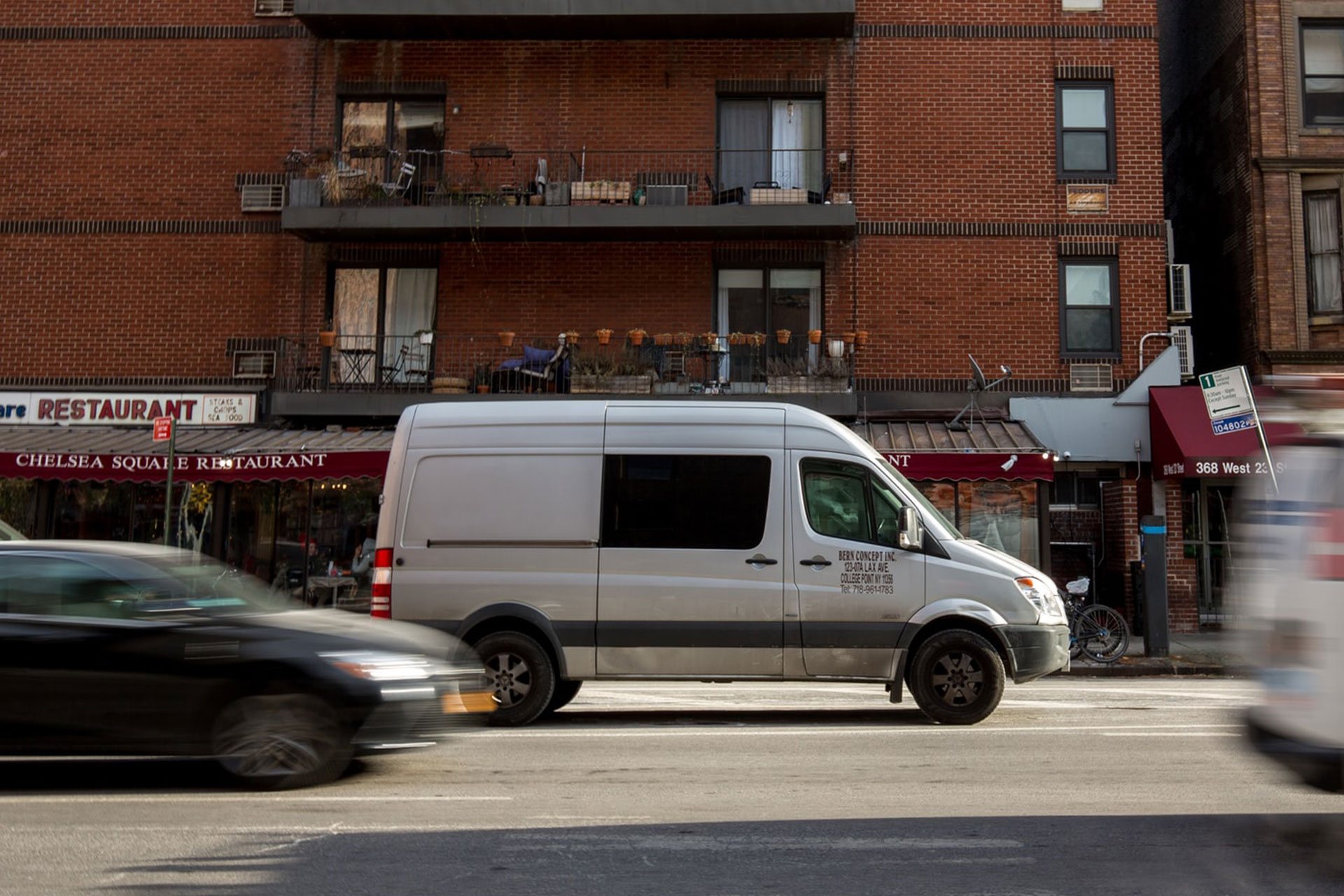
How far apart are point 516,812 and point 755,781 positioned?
5.15 ft

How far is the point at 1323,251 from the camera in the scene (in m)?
19.6

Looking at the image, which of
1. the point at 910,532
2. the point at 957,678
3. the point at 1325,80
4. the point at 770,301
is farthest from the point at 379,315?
the point at 1325,80

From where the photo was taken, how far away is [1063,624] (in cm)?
1019

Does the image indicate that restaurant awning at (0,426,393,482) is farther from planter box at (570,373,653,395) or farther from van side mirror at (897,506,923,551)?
van side mirror at (897,506,923,551)

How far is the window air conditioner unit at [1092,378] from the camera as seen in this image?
19.1 meters

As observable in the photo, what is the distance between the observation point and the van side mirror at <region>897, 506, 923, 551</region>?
9867mm

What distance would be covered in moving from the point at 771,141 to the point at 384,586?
12199 millimetres

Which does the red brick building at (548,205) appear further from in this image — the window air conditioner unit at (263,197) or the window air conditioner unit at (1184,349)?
the window air conditioner unit at (1184,349)

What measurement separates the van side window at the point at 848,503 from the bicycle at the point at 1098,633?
692 centimetres

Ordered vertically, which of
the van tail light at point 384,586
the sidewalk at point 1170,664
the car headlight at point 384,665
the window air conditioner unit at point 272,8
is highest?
the window air conditioner unit at point 272,8

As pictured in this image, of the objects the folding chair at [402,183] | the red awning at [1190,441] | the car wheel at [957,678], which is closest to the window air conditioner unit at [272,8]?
the folding chair at [402,183]

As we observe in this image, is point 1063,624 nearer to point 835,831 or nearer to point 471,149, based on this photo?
point 835,831

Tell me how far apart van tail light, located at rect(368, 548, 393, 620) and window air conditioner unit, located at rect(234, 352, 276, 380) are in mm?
10295

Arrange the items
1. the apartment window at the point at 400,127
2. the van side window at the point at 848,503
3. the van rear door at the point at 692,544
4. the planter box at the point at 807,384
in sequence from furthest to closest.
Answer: the apartment window at the point at 400,127, the planter box at the point at 807,384, the van side window at the point at 848,503, the van rear door at the point at 692,544
